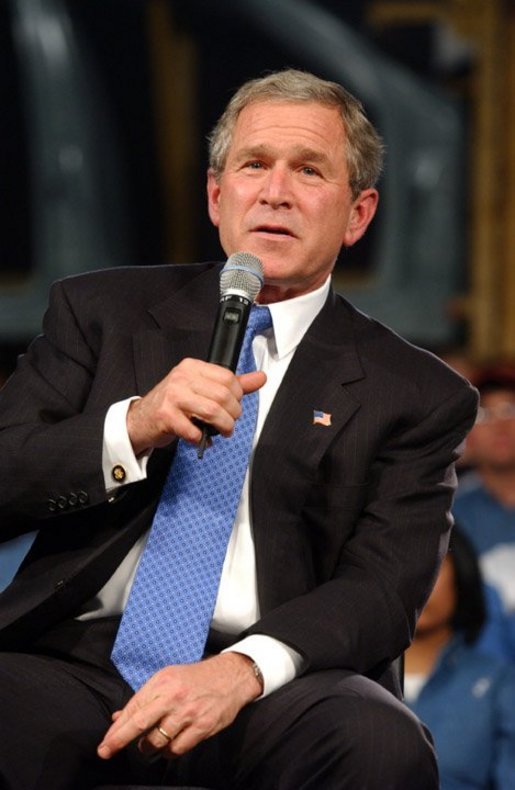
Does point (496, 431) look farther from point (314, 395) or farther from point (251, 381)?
point (251, 381)

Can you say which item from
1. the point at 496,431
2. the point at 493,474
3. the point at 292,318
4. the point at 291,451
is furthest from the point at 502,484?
the point at 291,451

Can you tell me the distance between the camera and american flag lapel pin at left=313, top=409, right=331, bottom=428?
179 cm

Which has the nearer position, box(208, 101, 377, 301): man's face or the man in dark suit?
the man in dark suit

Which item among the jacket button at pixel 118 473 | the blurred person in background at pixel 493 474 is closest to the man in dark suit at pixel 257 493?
the jacket button at pixel 118 473

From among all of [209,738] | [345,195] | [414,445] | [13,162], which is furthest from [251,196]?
[13,162]

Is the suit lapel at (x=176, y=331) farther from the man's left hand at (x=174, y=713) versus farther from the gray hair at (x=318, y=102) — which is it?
the man's left hand at (x=174, y=713)

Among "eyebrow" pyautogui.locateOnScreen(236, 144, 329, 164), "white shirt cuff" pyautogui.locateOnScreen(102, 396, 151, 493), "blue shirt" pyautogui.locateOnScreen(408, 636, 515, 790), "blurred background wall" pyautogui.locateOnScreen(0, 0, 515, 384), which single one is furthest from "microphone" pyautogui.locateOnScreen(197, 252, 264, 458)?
"blurred background wall" pyautogui.locateOnScreen(0, 0, 515, 384)

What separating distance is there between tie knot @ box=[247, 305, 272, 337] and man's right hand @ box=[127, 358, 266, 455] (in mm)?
306

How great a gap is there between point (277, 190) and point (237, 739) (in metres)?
0.71

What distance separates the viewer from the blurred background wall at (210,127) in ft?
16.4

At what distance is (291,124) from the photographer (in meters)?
1.90

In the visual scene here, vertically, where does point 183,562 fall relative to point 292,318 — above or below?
below

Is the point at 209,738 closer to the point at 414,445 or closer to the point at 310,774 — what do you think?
the point at 310,774

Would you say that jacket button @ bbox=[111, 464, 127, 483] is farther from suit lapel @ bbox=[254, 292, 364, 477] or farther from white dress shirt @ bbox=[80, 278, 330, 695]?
suit lapel @ bbox=[254, 292, 364, 477]
